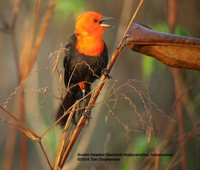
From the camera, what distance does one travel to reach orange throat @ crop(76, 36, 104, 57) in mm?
2301

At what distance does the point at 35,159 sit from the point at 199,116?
67.8 inches

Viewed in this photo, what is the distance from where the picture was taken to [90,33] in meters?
2.29

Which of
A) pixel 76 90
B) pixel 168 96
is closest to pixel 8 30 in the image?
pixel 76 90

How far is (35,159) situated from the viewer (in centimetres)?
442

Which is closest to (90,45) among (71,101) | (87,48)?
(87,48)

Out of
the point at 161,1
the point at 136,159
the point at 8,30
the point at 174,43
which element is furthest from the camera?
the point at 161,1

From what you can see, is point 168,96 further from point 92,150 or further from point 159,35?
point 159,35

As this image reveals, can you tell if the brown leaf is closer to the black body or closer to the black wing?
the black body

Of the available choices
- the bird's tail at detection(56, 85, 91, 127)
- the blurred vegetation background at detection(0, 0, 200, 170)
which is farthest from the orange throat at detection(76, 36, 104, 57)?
the blurred vegetation background at detection(0, 0, 200, 170)

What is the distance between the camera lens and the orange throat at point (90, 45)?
230cm

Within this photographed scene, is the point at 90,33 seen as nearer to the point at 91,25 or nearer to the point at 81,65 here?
the point at 91,25

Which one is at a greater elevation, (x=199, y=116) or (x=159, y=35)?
(x=159, y=35)

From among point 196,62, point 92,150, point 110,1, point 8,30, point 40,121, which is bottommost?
point 92,150

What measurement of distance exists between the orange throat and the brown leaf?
0.86 meters
